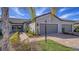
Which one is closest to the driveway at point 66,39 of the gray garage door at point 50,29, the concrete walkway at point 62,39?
the concrete walkway at point 62,39

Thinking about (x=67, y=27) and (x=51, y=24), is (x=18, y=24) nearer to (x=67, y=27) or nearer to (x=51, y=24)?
(x=51, y=24)

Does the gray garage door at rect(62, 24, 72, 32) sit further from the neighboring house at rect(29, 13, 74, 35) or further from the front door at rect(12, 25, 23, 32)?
Result: the front door at rect(12, 25, 23, 32)

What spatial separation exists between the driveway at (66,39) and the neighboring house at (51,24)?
127 millimetres

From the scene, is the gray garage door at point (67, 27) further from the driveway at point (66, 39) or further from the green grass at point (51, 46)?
the green grass at point (51, 46)

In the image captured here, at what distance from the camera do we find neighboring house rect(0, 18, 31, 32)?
7.55m

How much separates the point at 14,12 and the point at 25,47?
93cm

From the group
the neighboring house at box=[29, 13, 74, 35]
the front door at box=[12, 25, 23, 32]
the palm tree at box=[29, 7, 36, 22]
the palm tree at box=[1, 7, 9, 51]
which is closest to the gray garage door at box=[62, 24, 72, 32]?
the neighboring house at box=[29, 13, 74, 35]

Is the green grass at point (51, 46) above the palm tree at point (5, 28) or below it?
below

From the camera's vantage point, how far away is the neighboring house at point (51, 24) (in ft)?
24.8

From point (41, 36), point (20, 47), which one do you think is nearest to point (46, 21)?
point (41, 36)

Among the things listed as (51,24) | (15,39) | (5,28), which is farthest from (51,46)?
(5,28)

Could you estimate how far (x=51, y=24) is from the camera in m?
7.59

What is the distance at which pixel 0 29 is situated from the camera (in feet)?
24.9

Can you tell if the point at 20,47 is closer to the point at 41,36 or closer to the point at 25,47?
the point at 25,47
